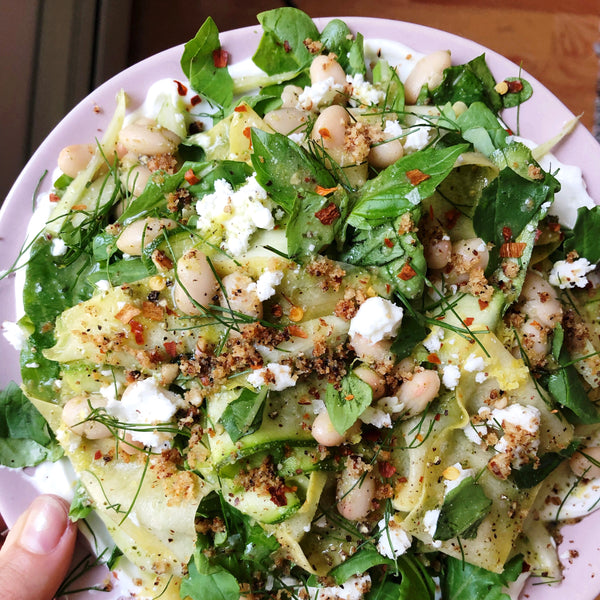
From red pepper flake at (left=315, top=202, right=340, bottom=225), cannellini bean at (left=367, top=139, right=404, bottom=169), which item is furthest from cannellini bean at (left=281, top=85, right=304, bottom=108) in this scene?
red pepper flake at (left=315, top=202, right=340, bottom=225)

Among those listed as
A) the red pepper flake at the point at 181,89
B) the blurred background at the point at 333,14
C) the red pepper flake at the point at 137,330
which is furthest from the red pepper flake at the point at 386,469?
the blurred background at the point at 333,14

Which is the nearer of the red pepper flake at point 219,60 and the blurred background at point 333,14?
the red pepper flake at point 219,60

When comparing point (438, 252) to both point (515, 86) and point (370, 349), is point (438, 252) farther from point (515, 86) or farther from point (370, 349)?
point (515, 86)

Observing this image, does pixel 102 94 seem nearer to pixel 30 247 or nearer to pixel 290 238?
pixel 30 247

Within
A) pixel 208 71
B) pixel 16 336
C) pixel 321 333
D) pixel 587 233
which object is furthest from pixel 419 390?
pixel 16 336

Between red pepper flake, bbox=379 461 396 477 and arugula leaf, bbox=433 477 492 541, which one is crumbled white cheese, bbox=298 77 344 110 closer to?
red pepper flake, bbox=379 461 396 477

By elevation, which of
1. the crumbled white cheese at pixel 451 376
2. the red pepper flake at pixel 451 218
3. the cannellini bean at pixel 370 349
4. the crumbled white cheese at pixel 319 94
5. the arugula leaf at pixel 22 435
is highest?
the crumbled white cheese at pixel 319 94

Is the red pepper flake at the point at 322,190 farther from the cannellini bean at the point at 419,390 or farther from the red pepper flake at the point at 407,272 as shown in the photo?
the cannellini bean at the point at 419,390
